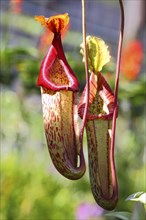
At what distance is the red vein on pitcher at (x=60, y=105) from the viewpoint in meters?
1.51

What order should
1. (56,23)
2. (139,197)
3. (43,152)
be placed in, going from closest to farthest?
(139,197) < (56,23) < (43,152)

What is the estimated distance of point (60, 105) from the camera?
157 centimetres

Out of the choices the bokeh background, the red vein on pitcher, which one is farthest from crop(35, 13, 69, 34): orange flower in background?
the bokeh background

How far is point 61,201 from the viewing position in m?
3.57

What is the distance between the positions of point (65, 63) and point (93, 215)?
183 centimetres

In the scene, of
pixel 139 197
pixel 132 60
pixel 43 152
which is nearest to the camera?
pixel 139 197

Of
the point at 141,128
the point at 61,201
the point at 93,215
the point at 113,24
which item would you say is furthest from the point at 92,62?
the point at 113,24

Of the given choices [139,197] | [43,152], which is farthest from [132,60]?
[139,197]

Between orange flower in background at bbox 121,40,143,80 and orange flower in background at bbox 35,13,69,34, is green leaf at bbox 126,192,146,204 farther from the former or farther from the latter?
orange flower in background at bbox 121,40,143,80

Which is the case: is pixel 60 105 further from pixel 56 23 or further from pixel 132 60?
pixel 132 60

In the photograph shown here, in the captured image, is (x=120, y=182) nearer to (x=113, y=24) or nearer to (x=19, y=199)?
(x=19, y=199)

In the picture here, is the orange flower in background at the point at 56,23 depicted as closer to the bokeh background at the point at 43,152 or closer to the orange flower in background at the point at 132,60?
the bokeh background at the point at 43,152

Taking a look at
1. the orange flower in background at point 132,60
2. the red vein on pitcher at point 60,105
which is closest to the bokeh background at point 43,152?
the orange flower in background at point 132,60

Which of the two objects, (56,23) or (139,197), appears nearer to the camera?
(139,197)
